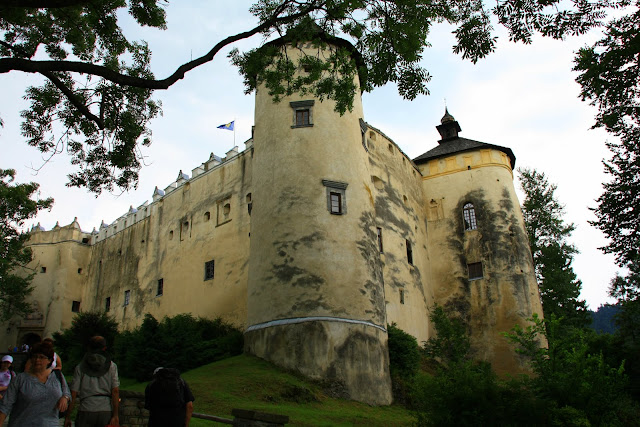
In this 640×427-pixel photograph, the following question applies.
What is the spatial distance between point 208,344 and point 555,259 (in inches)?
980

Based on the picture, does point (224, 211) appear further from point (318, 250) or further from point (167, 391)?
point (167, 391)

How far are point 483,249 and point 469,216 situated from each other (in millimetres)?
2459

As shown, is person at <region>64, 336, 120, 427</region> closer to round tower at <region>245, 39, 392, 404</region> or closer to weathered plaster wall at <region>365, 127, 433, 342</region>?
round tower at <region>245, 39, 392, 404</region>

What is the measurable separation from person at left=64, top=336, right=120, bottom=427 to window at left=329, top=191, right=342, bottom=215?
1465 centimetres

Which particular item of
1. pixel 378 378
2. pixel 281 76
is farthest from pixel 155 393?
pixel 378 378

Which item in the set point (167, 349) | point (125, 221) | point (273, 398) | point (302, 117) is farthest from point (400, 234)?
point (125, 221)

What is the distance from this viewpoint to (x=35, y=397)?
22.0 feet

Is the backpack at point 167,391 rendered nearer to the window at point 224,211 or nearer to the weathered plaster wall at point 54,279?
the window at point 224,211

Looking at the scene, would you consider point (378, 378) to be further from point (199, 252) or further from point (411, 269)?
point (199, 252)

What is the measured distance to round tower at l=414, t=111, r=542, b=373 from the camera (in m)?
30.8

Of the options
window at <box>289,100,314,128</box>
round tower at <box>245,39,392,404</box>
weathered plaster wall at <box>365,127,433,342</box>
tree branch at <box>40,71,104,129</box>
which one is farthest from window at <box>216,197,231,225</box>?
tree branch at <box>40,71,104,129</box>

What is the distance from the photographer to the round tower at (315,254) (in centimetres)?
1894

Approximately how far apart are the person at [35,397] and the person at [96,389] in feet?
1.19

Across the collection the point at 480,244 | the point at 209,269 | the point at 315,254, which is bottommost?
the point at 315,254
